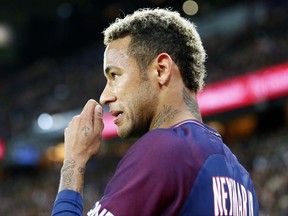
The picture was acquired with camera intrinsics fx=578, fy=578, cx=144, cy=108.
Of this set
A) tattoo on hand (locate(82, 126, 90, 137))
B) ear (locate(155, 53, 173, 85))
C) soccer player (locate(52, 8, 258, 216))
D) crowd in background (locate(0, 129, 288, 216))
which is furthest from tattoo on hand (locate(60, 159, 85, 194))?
crowd in background (locate(0, 129, 288, 216))

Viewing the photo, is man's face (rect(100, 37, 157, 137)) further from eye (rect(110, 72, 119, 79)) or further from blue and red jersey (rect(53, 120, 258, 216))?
blue and red jersey (rect(53, 120, 258, 216))

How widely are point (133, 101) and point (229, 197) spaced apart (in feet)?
1.35

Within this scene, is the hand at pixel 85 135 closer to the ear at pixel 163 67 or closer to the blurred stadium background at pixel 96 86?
the ear at pixel 163 67

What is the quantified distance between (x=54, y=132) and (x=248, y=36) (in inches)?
398

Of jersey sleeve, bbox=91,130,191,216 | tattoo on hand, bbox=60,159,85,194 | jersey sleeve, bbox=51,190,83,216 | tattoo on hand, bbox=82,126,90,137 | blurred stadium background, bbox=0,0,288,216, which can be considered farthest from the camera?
blurred stadium background, bbox=0,0,288,216

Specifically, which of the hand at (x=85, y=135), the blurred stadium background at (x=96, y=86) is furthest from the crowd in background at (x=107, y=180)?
the hand at (x=85, y=135)

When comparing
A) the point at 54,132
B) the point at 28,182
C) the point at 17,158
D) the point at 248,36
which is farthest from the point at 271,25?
the point at 17,158

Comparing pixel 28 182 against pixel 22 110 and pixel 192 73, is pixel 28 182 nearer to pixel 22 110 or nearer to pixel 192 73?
pixel 22 110

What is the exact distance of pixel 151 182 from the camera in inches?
60.9

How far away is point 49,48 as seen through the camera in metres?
32.3

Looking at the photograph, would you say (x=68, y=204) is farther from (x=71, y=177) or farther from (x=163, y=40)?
(x=163, y=40)

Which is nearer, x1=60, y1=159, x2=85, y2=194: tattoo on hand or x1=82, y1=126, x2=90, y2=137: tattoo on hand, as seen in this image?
x1=60, y1=159, x2=85, y2=194: tattoo on hand

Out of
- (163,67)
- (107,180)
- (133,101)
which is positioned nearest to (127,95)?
(133,101)

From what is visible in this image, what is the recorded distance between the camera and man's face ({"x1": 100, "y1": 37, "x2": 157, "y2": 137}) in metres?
1.79
